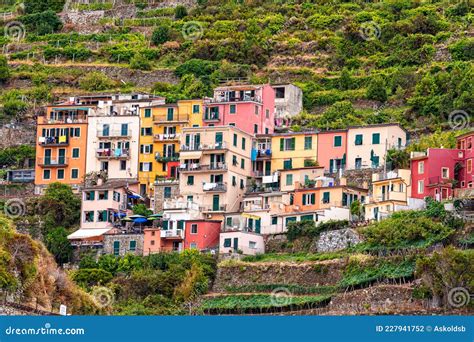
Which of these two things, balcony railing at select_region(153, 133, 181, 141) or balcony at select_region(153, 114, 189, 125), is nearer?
balcony railing at select_region(153, 133, 181, 141)

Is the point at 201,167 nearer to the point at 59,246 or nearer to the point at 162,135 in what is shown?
the point at 162,135

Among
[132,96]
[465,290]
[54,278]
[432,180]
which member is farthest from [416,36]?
[54,278]

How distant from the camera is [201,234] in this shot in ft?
283

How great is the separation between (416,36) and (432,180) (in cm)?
3224

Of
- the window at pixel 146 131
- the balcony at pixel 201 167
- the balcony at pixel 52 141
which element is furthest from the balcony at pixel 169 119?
the balcony at pixel 52 141

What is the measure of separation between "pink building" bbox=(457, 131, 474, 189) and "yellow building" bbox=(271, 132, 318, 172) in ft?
35.6

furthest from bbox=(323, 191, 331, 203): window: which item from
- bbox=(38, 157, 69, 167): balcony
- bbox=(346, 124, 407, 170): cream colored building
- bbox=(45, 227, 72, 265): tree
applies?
bbox=(38, 157, 69, 167): balcony

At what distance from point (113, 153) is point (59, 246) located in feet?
38.7

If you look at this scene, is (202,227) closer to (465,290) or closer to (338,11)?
(465,290)

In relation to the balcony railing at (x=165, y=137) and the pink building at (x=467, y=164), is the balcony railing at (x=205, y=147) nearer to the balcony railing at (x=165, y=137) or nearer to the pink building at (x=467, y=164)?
the balcony railing at (x=165, y=137)

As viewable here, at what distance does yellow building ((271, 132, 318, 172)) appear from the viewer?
9231 centimetres
